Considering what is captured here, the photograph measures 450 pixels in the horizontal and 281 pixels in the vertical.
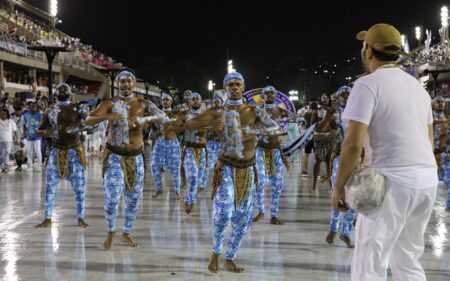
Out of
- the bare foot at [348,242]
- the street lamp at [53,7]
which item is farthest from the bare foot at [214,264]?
the street lamp at [53,7]

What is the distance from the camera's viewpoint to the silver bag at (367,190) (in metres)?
2.96

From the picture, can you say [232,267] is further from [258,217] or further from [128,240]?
[258,217]

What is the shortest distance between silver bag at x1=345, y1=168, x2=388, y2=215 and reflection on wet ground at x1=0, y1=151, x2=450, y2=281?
2496 millimetres

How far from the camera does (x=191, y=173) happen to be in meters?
9.41

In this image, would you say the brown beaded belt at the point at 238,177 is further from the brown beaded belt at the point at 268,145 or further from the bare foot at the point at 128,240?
the brown beaded belt at the point at 268,145

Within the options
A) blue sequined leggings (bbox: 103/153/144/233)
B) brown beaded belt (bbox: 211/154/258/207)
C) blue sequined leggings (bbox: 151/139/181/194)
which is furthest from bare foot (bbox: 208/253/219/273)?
blue sequined leggings (bbox: 151/139/181/194)

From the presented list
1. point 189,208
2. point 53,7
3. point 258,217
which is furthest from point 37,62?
point 53,7

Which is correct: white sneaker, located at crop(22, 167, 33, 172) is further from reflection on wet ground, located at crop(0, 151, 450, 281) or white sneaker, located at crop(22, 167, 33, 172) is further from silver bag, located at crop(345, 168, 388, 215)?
silver bag, located at crop(345, 168, 388, 215)

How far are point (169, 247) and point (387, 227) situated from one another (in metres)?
3.92

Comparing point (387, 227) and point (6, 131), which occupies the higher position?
point (6, 131)

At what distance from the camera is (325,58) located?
74562 mm

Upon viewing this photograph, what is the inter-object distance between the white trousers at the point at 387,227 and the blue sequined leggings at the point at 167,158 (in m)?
7.64

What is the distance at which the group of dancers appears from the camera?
5.49 m

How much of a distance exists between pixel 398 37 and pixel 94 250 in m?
4.44
